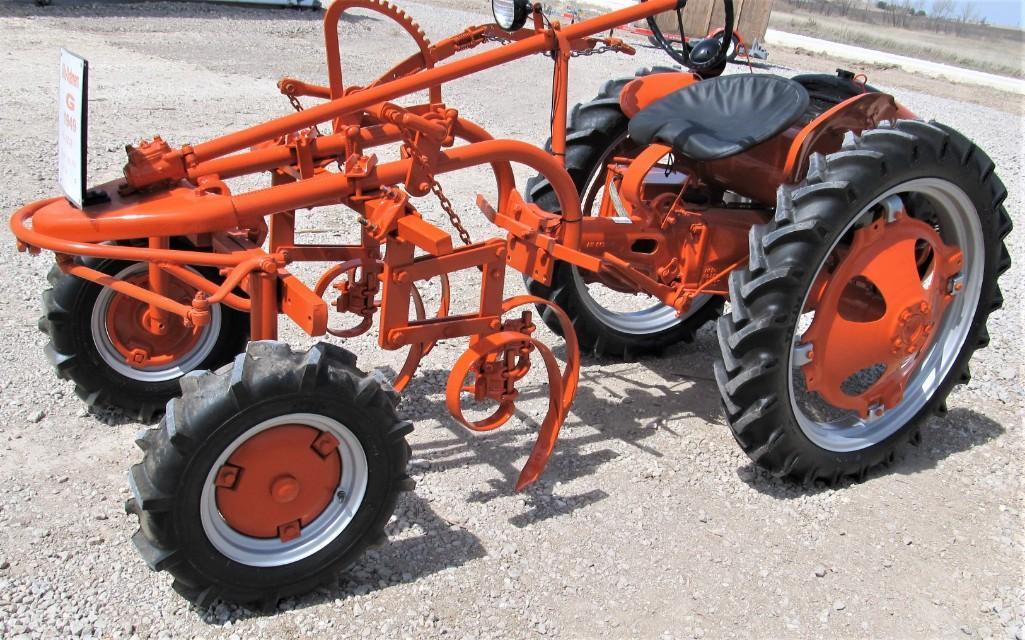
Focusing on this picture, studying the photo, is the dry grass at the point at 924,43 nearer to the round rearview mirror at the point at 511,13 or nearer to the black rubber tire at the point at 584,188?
the black rubber tire at the point at 584,188

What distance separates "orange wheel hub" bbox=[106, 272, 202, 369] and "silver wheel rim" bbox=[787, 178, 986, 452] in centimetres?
238

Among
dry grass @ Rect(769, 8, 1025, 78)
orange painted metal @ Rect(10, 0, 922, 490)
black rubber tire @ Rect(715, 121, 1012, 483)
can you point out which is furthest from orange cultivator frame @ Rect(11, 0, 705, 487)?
dry grass @ Rect(769, 8, 1025, 78)

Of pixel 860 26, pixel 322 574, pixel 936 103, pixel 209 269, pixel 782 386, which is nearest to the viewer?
pixel 322 574

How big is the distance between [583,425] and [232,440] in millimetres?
1765

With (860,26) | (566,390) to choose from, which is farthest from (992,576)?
(860,26)

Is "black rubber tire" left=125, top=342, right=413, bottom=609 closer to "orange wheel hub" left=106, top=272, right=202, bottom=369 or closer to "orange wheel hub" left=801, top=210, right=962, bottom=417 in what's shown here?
"orange wheel hub" left=106, top=272, right=202, bottom=369

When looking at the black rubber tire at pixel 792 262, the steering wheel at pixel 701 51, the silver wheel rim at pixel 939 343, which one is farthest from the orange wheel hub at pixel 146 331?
the silver wheel rim at pixel 939 343

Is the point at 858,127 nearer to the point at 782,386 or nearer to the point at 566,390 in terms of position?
the point at 782,386

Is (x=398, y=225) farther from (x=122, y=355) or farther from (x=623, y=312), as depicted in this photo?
Result: (x=623, y=312)

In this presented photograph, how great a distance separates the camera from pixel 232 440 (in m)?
2.52

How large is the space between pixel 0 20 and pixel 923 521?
40.8ft

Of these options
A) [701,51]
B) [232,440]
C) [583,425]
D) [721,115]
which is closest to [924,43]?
[701,51]

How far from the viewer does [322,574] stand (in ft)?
8.97

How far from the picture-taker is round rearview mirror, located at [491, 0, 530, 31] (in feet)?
11.2
